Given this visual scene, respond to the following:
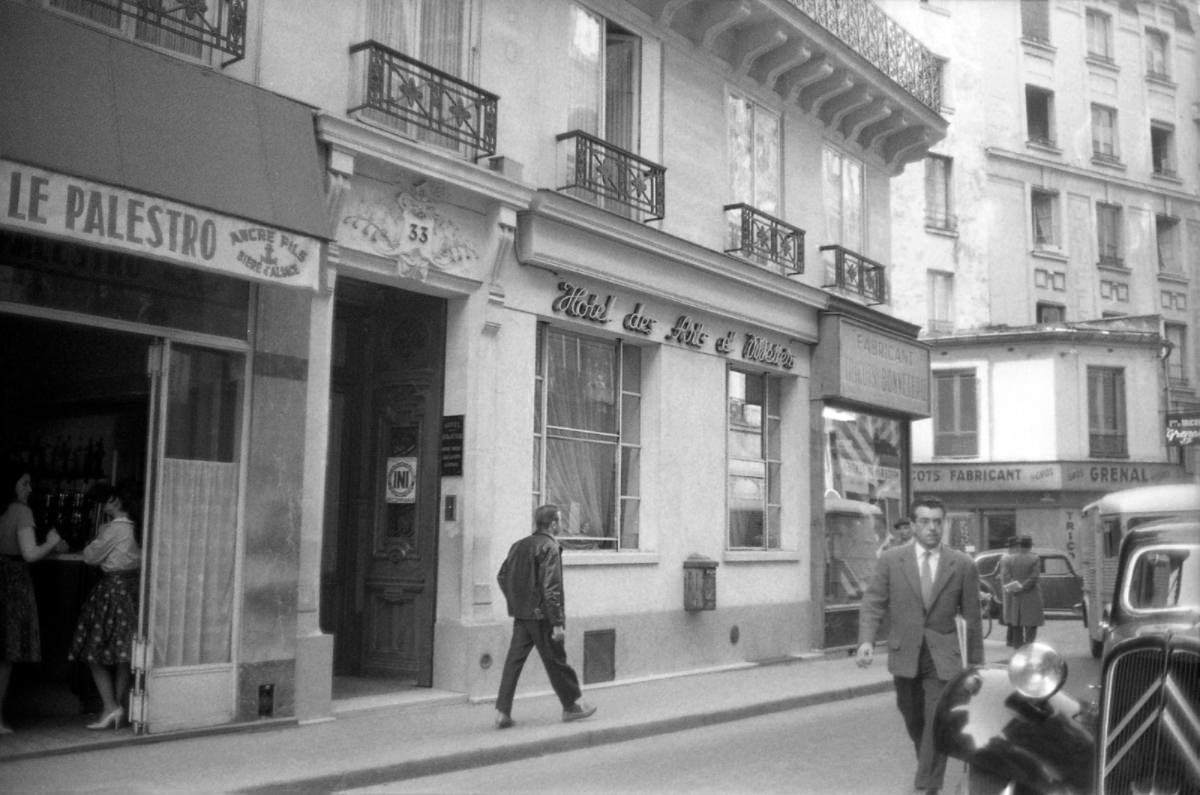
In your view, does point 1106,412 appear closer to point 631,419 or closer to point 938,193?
point 938,193

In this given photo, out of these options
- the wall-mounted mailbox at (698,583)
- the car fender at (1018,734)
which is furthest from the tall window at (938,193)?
the car fender at (1018,734)

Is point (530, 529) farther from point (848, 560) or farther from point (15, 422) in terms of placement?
point (848, 560)

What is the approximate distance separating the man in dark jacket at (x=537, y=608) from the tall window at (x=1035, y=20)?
1194 inches

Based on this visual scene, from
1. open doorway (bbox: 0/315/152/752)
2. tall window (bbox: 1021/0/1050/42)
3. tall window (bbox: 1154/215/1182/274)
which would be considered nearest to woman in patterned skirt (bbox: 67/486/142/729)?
open doorway (bbox: 0/315/152/752)

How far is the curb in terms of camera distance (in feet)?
25.1

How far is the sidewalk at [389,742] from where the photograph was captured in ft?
24.6

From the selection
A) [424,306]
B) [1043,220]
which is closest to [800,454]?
[424,306]

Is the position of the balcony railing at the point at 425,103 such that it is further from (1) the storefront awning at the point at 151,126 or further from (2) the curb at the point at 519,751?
(2) the curb at the point at 519,751

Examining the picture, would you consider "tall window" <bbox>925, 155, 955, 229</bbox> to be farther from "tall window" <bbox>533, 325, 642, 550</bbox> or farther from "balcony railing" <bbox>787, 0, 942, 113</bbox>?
"tall window" <bbox>533, 325, 642, 550</bbox>

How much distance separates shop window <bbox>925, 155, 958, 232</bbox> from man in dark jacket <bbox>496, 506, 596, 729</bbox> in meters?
26.2

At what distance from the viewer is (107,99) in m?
8.01

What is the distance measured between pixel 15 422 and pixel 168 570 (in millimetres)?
3746

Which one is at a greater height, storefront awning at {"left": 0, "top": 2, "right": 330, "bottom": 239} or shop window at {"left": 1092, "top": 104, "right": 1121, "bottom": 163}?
shop window at {"left": 1092, "top": 104, "right": 1121, "bottom": 163}

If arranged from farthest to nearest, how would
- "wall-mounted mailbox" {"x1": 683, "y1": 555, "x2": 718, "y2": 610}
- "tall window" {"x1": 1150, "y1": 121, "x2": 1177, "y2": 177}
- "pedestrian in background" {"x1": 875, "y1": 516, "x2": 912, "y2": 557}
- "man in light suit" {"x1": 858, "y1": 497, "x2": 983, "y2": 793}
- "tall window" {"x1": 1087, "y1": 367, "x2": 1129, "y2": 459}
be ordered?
1. "tall window" {"x1": 1150, "y1": 121, "x2": 1177, "y2": 177}
2. "tall window" {"x1": 1087, "y1": 367, "x2": 1129, "y2": 459}
3. "pedestrian in background" {"x1": 875, "y1": 516, "x2": 912, "y2": 557}
4. "wall-mounted mailbox" {"x1": 683, "y1": 555, "x2": 718, "y2": 610}
5. "man in light suit" {"x1": 858, "y1": 497, "x2": 983, "y2": 793}
